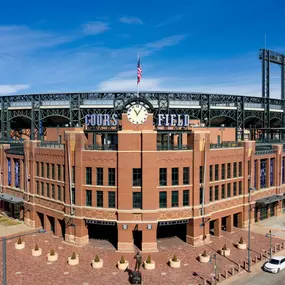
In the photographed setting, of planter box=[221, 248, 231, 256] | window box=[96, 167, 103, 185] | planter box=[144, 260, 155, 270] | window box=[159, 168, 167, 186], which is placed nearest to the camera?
planter box=[144, 260, 155, 270]

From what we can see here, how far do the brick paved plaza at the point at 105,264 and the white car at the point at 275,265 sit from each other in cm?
343

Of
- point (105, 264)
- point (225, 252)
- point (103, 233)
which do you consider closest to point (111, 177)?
point (103, 233)

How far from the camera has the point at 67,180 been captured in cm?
4716

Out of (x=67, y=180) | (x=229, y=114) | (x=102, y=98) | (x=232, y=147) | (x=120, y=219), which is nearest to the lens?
(x=120, y=219)

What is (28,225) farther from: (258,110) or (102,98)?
(258,110)

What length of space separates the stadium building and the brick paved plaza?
1855 mm

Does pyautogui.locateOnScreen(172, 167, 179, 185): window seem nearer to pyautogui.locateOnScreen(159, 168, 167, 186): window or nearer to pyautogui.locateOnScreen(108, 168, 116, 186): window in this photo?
pyautogui.locateOnScreen(159, 168, 167, 186): window

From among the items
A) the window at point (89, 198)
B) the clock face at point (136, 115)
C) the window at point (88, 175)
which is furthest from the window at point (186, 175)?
the window at point (89, 198)

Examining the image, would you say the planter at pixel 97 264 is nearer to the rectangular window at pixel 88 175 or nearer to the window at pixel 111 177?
the window at pixel 111 177

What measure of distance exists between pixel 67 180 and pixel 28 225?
15378 mm

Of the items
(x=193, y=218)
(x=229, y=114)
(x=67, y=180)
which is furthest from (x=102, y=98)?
(x=193, y=218)

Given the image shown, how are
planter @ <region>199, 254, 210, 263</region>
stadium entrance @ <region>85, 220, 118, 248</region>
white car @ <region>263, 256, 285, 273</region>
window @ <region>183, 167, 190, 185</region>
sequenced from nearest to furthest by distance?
1. white car @ <region>263, 256, 285, 273</region>
2. planter @ <region>199, 254, 210, 263</region>
3. window @ <region>183, 167, 190, 185</region>
4. stadium entrance @ <region>85, 220, 118, 248</region>

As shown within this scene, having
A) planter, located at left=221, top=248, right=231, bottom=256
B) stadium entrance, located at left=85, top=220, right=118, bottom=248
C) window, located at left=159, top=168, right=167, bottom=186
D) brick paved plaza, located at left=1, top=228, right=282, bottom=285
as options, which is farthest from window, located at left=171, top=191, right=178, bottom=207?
stadium entrance, located at left=85, top=220, right=118, bottom=248

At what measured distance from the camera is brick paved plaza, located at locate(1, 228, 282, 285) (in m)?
35.7
